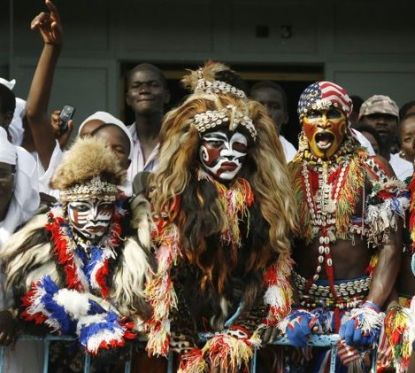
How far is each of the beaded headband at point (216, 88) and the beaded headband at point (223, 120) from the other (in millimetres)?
159

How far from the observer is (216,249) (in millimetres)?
7102

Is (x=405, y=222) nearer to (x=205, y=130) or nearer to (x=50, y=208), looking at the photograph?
(x=205, y=130)

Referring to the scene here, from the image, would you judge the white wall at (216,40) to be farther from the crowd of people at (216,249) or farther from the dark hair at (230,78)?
the crowd of people at (216,249)

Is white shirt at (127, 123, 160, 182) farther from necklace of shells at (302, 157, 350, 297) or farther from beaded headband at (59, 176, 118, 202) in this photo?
necklace of shells at (302, 157, 350, 297)

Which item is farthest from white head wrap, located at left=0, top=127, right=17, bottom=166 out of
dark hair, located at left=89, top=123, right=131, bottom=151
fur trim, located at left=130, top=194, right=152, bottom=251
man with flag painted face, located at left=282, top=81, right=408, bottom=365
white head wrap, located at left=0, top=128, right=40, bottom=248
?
man with flag painted face, located at left=282, top=81, right=408, bottom=365

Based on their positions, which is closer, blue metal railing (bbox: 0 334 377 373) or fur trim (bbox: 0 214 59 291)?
blue metal railing (bbox: 0 334 377 373)

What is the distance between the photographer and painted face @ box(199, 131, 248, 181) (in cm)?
718

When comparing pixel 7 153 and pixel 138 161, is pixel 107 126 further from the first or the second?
pixel 7 153

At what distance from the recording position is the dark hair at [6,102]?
8328 mm

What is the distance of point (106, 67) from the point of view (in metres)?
12.1

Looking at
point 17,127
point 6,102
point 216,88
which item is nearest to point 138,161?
point 17,127

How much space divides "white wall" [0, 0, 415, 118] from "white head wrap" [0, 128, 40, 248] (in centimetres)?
455

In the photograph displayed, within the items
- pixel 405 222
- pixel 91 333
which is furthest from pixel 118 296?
pixel 405 222

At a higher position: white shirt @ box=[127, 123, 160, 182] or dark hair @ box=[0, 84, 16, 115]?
dark hair @ box=[0, 84, 16, 115]
